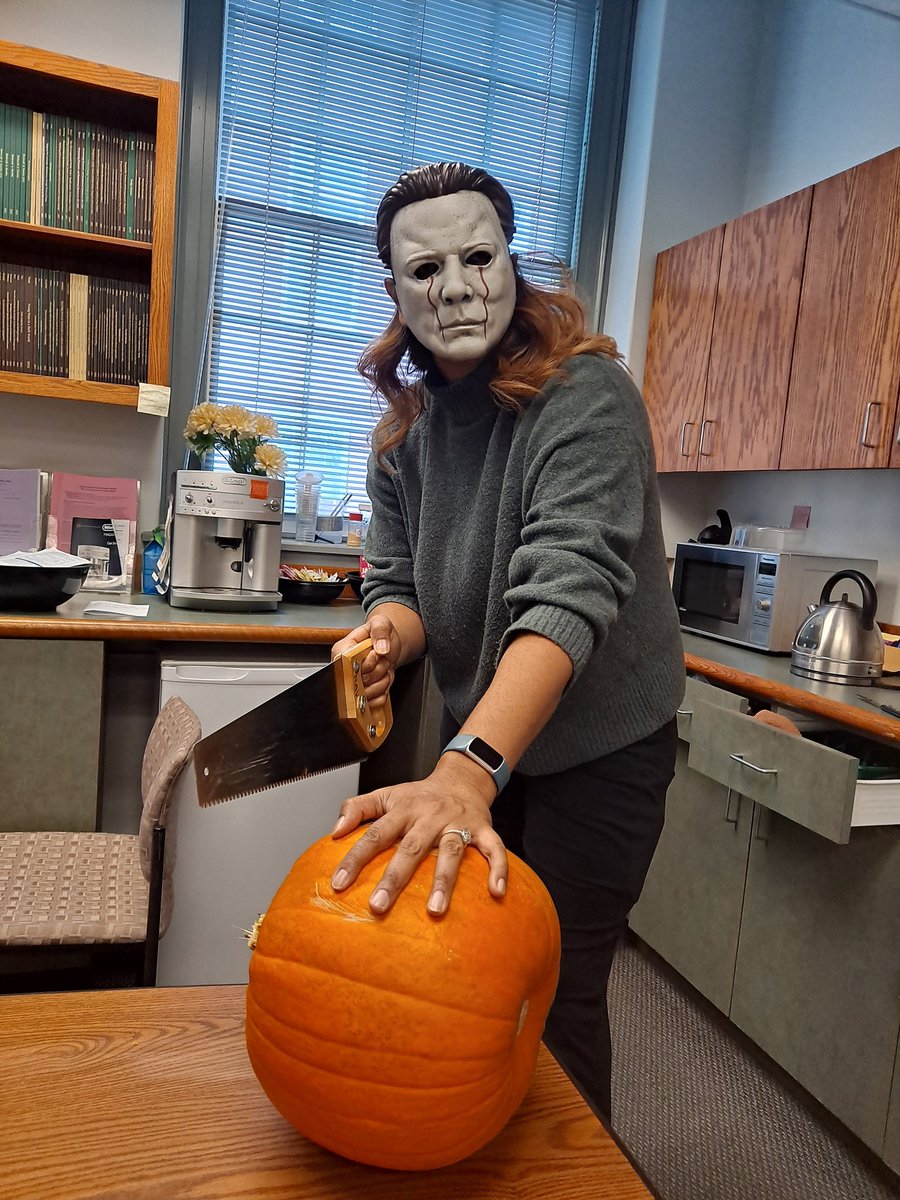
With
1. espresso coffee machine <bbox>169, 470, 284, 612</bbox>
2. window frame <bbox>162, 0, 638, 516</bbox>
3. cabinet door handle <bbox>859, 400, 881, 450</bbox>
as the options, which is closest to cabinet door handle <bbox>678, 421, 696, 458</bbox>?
window frame <bbox>162, 0, 638, 516</bbox>

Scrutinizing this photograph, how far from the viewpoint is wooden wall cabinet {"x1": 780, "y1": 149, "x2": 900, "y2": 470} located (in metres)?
2.15

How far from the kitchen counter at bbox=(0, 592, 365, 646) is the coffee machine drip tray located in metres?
0.02

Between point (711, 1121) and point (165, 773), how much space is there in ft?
4.31

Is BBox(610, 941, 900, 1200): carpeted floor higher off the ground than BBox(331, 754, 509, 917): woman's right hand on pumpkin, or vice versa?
BBox(331, 754, 509, 917): woman's right hand on pumpkin

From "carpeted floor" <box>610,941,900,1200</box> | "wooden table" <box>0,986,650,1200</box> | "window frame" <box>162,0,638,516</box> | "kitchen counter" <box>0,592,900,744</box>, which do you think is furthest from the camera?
"window frame" <box>162,0,638,516</box>

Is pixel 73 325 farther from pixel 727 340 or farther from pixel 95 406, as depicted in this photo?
pixel 727 340

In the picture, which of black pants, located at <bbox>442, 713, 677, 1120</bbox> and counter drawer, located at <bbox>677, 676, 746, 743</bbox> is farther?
counter drawer, located at <bbox>677, 676, 746, 743</bbox>

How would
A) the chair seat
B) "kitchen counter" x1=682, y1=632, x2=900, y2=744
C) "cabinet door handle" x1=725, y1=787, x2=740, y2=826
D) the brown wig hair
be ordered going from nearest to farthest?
the brown wig hair → the chair seat → "kitchen counter" x1=682, y1=632, x2=900, y2=744 → "cabinet door handle" x1=725, y1=787, x2=740, y2=826

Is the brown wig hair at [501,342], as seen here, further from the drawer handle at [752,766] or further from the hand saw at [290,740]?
the drawer handle at [752,766]

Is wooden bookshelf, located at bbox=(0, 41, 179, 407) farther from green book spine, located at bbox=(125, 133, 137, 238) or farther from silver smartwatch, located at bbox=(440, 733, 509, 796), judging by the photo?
silver smartwatch, located at bbox=(440, 733, 509, 796)

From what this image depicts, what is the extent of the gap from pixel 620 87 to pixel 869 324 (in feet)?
5.07

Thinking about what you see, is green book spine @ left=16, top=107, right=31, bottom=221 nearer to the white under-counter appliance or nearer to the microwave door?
the white under-counter appliance

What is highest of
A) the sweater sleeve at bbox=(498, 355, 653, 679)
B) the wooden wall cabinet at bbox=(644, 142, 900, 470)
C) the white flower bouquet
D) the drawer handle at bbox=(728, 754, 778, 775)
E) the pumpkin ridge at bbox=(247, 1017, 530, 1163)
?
the wooden wall cabinet at bbox=(644, 142, 900, 470)

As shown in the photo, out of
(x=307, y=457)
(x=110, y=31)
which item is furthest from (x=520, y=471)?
(x=110, y=31)
